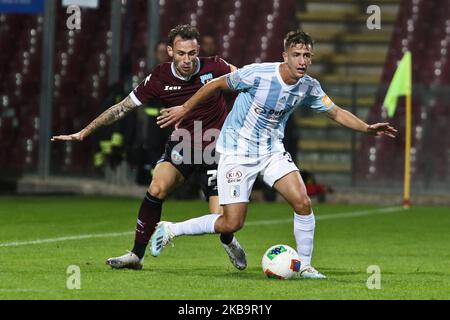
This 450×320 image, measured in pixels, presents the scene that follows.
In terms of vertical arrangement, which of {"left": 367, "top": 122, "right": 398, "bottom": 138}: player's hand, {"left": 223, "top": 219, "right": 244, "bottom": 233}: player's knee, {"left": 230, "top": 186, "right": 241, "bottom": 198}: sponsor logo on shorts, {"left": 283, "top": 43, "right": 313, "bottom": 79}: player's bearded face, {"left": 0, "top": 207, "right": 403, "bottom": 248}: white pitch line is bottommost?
{"left": 0, "top": 207, "right": 403, "bottom": 248}: white pitch line

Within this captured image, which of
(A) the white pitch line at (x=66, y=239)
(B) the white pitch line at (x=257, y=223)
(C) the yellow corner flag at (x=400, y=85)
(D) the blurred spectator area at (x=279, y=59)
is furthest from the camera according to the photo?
(D) the blurred spectator area at (x=279, y=59)

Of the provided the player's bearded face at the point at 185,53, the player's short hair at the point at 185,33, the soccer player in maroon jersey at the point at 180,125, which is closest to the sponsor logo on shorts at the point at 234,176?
the soccer player in maroon jersey at the point at 180,125

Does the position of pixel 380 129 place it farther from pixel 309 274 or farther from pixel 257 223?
pixel 257 223

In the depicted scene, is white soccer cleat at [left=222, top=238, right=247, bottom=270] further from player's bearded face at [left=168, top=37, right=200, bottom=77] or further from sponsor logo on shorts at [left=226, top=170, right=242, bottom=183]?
player's bearded face at [left=168, top=37, right=200, bottom=77]

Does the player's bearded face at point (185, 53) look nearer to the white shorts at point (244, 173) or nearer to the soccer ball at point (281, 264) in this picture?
the white shorts at point (244, 173)

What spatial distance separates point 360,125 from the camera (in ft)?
30.4

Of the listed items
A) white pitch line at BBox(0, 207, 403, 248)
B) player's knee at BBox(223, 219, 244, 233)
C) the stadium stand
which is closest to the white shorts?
player's knee at BBox(223, 219, 244, 233)

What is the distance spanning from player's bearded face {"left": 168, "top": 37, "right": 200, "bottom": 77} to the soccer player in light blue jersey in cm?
46

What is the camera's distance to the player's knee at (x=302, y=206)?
9.17 meters

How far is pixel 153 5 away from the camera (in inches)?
770

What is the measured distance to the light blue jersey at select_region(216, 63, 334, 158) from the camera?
30.1 ft

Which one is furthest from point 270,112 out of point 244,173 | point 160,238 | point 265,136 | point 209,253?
point 209,253

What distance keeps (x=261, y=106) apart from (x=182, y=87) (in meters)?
0.81

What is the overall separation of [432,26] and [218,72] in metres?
13.4
